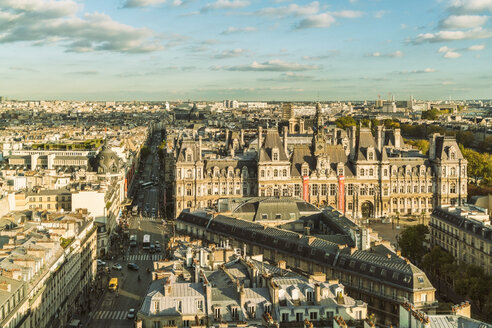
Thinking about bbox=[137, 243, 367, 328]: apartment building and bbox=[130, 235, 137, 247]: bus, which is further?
bbox=[130, 235, 137, 247]: bus

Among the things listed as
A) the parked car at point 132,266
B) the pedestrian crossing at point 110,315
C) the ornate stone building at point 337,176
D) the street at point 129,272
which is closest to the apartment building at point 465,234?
the ornate stone building at point 337,176

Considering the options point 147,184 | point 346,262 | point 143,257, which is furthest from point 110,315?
point 147,184

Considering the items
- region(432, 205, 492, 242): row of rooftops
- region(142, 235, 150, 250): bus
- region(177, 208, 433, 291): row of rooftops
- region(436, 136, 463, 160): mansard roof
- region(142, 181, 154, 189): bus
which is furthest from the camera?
region(142, 181, 154, 189): bus

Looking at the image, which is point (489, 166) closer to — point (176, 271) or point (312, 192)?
point (312, 192)

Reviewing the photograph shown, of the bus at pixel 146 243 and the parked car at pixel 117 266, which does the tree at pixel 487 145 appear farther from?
the parked car at pixel 117 266

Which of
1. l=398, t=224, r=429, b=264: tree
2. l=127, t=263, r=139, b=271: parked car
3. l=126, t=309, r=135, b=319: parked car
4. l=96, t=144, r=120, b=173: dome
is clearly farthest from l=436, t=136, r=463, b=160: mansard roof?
l=126, t=309, r=135, b=319: parked car

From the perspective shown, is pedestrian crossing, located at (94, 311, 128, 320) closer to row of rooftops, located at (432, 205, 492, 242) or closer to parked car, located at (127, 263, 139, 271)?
parked car, located at (127, 263, 139, 271)
